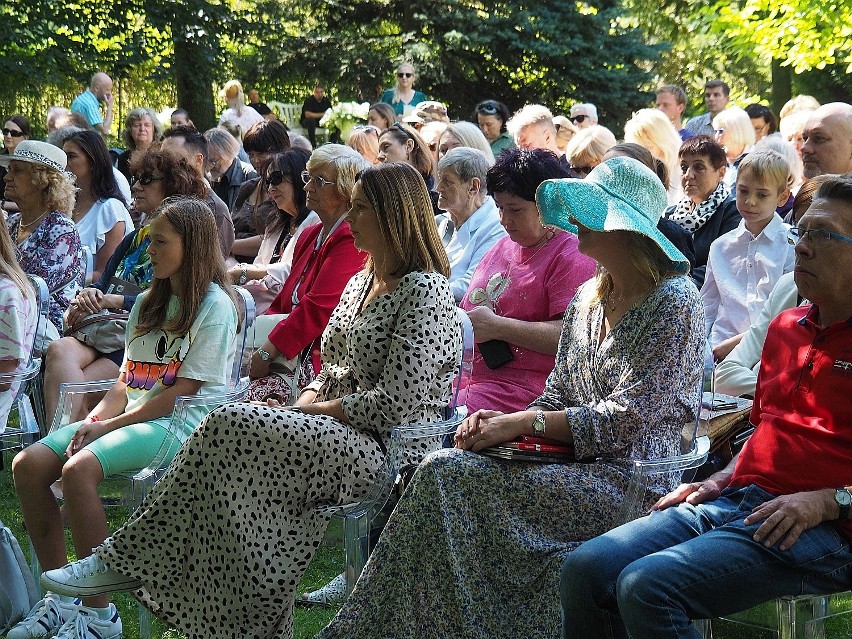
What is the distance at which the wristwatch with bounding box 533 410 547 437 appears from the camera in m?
3.24

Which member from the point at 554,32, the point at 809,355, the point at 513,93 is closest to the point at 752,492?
the point at 809,355

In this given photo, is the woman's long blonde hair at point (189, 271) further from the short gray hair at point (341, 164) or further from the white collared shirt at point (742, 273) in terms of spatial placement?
the white collared shirt at point (742, 273)

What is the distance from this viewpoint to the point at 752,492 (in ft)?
9.14

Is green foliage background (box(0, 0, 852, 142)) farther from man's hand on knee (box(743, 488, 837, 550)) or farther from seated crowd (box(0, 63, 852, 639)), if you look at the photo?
man's hand on knee (box(743, 488, 837, 550))

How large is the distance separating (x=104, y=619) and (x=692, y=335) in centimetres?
221

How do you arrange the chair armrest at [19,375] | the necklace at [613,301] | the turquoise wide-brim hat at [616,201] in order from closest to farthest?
the turquoise wide-brim hat at [616,201], the necklace at [613,301], the chair armrest at [19,375]

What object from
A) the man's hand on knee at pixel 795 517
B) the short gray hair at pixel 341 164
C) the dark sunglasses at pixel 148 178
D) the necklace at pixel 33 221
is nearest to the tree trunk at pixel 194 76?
the necklace at pixel 33 221

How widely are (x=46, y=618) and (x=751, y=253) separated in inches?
130

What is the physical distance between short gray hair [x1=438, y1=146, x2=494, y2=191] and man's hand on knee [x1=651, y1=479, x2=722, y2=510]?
286 centimetres

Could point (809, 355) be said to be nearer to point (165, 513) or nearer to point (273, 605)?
point (273, 605)

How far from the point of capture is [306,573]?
14.5ft

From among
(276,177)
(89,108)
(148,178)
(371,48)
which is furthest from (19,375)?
(371,48)

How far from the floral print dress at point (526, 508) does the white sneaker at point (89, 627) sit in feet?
3.10

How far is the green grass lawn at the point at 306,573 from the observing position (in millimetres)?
3748
